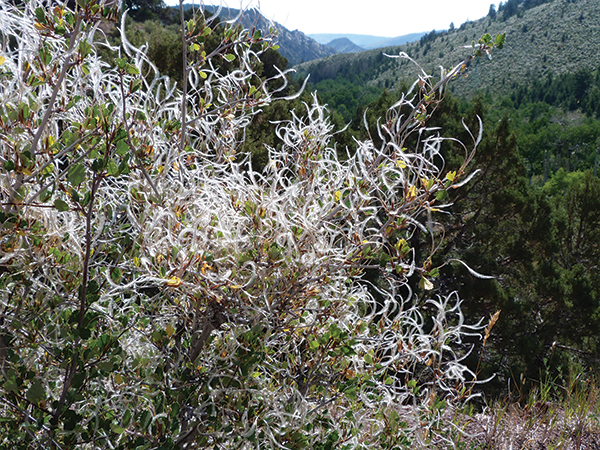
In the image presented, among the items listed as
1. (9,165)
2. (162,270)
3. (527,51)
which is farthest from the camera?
(527,51)

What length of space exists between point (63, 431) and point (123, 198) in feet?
2.33

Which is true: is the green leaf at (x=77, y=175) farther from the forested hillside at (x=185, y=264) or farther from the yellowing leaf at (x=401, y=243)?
the yellowing leaf at (x=401, y=243)

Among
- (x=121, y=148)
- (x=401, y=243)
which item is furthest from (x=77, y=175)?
(x=401, y=243)

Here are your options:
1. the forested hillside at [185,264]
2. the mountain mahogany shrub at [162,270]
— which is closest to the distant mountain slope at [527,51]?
the forested hillside at [185,264]

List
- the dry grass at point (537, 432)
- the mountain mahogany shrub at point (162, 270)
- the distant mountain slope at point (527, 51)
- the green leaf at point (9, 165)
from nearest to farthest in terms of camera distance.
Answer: the green leaf at point (9, 165) → the mountain mahogany shrub at point (162, 270) → the dry grass at point (537, 432) → the distant mountain slope at point (527, 51)

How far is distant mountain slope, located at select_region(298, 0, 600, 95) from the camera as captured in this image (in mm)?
82144

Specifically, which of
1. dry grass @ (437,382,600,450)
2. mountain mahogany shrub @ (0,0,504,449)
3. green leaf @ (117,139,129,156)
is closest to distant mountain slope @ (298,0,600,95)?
dry grass @ (437,382,600,450)

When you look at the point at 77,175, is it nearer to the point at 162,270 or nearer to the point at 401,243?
the point at 162,270

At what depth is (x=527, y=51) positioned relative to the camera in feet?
287

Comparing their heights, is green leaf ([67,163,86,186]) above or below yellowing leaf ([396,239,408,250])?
above

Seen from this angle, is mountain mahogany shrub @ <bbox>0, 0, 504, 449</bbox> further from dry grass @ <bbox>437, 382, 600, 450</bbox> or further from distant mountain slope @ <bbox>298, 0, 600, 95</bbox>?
distant mountain slope @ <bbox>298, 0, 600, 95</bbox>

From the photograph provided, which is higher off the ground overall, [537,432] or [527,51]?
[527,51]

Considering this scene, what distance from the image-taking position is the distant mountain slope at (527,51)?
82144 mm

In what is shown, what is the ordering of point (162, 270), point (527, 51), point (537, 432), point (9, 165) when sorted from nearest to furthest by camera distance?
point (9, 165) → point (162, 270) → point (537, 432) → point (527, 51)
